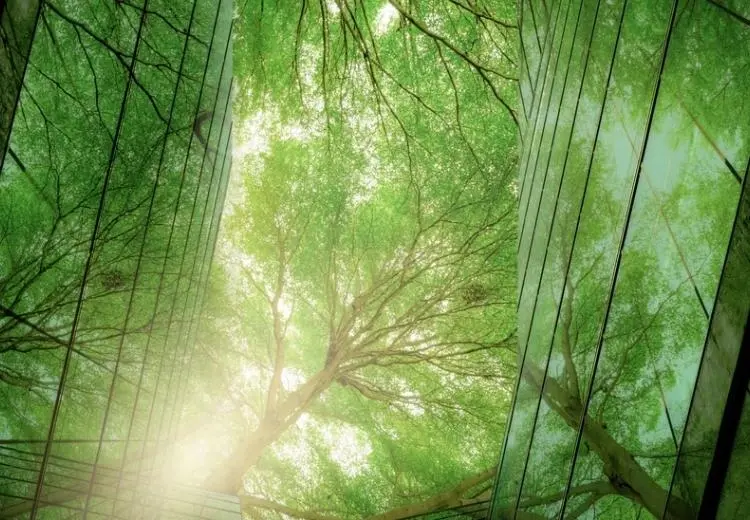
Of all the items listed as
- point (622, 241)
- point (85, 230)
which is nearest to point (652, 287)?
point (622, 241)

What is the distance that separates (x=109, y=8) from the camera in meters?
2.39

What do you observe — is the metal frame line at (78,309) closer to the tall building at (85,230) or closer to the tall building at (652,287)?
the tall building at (85,230)

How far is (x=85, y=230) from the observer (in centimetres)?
205

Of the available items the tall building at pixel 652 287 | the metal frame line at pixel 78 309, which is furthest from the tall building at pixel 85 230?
the tall building at pixel 652 287

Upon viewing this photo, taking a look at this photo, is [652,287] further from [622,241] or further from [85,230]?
[85,230]

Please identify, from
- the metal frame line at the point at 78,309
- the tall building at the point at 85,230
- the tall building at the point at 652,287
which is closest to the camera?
the tall building at the point at 652,287

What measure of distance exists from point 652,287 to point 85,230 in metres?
1.71

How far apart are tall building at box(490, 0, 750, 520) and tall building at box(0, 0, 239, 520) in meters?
1.59

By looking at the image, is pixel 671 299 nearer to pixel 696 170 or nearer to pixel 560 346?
pixel 696 170

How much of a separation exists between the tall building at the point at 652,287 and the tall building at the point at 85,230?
1594 mm

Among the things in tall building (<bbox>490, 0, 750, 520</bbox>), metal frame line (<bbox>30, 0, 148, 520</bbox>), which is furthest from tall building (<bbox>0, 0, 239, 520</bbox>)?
tall building (<bbox>490, 0, 750, 520</bbox>)

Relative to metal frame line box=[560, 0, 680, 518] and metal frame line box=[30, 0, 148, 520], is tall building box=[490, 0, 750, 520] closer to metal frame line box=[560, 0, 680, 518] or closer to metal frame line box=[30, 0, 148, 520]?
metal frame line box=[560, 0, 680, 518]

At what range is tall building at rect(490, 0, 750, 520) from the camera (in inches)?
45.4

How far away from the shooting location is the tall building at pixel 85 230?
5.64 feet
